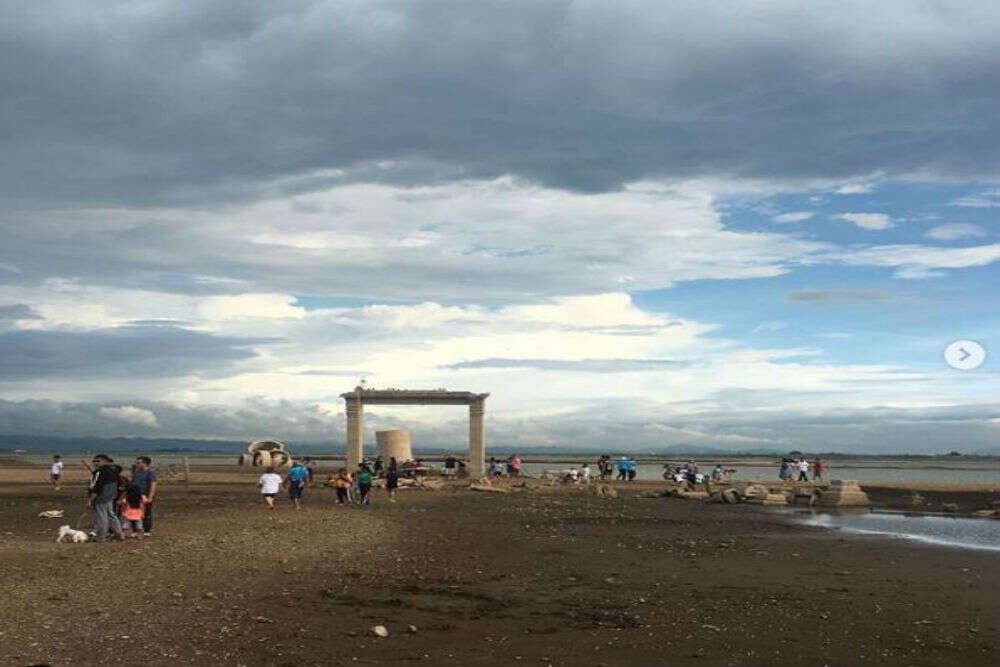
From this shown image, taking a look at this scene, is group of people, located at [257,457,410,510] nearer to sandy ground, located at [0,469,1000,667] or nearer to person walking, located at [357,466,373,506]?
person walking, located at [357,466,373,506]

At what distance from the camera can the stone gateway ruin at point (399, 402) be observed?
56.9 meters

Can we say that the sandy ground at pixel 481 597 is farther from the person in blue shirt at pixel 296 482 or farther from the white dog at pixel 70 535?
the person in blue shirt at pixel 296 482

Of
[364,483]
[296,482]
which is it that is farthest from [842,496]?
[296,482]

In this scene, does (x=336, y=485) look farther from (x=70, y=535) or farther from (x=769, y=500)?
(x=769, y=500)

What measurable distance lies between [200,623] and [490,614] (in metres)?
4.06

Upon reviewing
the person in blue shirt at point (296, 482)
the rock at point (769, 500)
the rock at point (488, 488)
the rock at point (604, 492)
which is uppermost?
the person in blue shirt at point (296, 482)

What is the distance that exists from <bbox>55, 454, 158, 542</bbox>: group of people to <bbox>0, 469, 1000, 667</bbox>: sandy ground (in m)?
0.67

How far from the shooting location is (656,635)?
1298 centimetres

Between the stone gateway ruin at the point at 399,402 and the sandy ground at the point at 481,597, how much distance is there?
94.4 ft

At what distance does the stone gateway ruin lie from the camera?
5688 cm

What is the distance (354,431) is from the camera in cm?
5734

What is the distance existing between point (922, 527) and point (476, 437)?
28.8 meters

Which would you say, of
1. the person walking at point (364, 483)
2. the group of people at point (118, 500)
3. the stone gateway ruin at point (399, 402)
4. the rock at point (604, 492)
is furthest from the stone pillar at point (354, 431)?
the group of people at point (118, 500)

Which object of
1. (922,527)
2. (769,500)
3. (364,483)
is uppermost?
(364,483)
